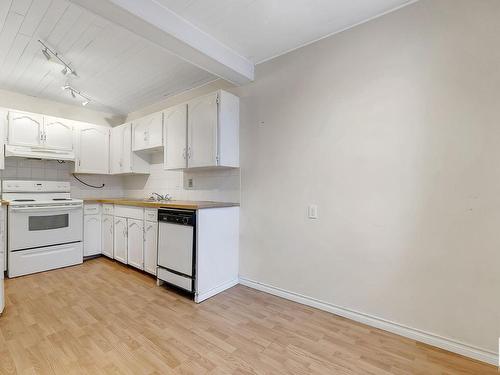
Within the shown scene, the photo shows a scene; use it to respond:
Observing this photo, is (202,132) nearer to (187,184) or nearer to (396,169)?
(187,184)

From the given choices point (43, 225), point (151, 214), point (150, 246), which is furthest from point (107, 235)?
point (151, 214)

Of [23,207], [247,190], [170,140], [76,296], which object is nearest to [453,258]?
[247,190]

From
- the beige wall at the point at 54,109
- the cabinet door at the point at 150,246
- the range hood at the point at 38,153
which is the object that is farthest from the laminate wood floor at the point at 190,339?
the beige wall at the point at 54,109

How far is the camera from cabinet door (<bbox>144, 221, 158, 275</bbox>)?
9.62ft

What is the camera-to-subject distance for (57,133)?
3.62m

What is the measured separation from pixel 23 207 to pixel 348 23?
160 inches

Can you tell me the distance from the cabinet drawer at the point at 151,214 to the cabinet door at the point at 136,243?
0.55 ft

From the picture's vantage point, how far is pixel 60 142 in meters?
3.65

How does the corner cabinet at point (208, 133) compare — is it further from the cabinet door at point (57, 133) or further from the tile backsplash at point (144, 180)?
the cabinet door at point (57, 133)

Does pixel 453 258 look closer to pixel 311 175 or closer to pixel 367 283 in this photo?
pixel 367 283

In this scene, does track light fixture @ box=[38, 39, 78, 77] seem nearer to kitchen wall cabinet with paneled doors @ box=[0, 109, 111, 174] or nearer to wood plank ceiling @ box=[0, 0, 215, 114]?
wood plank ceiling @ box=[0, 0, 215, 114]

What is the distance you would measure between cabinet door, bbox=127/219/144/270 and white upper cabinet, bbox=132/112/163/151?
1081 millimetres

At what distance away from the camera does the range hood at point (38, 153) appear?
3.21 m

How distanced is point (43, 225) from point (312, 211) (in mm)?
3370
